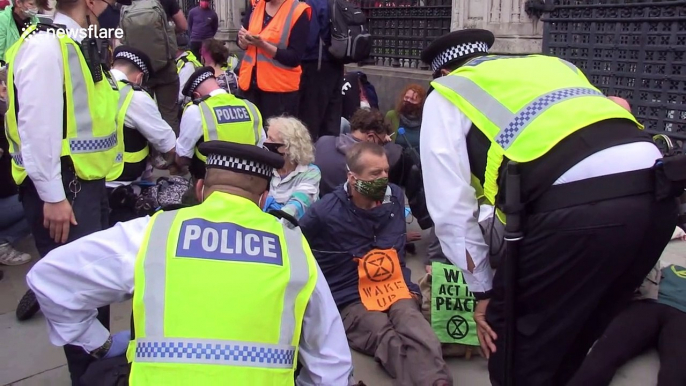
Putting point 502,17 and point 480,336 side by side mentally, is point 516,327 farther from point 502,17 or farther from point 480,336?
point 502,17

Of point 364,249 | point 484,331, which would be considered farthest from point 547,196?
point 364,249

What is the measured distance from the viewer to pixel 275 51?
17.9ft

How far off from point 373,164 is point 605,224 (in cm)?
A: 177

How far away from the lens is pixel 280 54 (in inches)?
216

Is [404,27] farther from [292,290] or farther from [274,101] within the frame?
[292,290]

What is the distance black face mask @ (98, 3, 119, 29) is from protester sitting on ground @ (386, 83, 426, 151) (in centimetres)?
267

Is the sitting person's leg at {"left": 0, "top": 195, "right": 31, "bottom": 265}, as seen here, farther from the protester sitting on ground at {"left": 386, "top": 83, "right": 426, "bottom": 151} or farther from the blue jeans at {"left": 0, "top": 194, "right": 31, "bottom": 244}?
the protester sitting on ground at {"left": 386, "top": 83, "right": 426, "bottom": 151}

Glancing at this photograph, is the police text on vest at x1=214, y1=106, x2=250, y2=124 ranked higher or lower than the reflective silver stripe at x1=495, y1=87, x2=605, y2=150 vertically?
lower

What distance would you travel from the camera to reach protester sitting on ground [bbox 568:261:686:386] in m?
2.35

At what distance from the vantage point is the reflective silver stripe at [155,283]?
1.71 m

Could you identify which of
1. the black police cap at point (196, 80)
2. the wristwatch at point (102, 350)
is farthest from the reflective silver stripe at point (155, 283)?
the black police cap at point (196, 80)

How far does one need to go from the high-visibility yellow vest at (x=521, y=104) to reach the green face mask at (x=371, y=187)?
129 cm

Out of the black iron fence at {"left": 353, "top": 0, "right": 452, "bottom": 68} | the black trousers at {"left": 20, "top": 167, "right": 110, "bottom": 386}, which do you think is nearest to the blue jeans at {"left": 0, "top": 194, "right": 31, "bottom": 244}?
the black trousers at {"left": 20, "top": 167, "right": 110, "bottom": 386}

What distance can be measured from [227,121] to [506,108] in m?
2.74
